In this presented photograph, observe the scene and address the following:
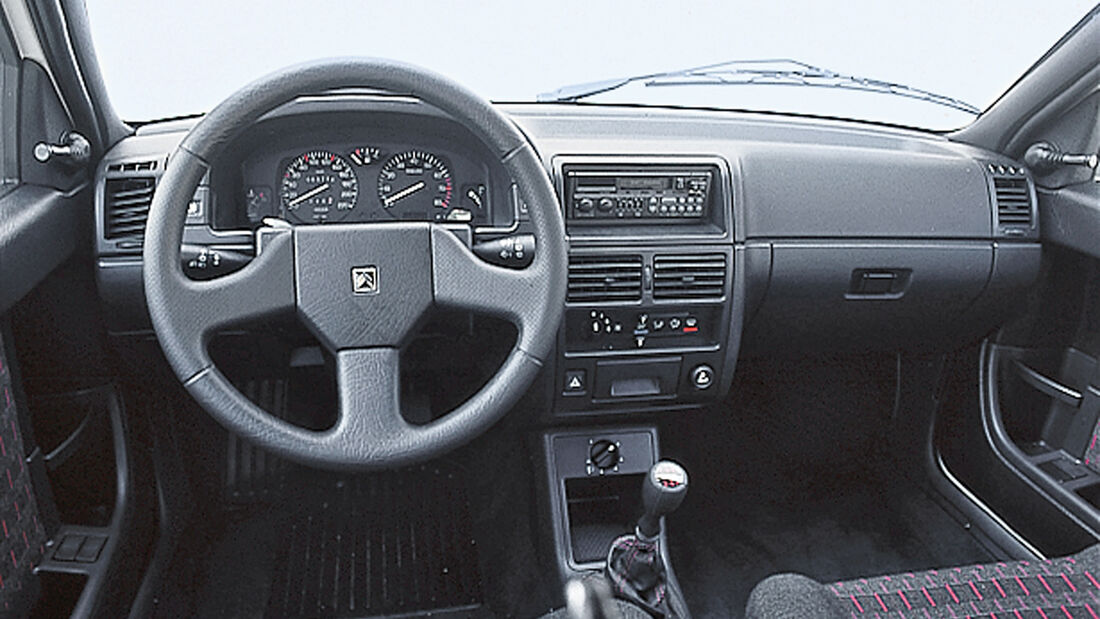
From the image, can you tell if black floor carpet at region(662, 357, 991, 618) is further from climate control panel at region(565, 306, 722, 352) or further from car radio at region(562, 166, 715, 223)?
car radio at region(562, 166, 715, 223)

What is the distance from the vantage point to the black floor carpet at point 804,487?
7.46 ft

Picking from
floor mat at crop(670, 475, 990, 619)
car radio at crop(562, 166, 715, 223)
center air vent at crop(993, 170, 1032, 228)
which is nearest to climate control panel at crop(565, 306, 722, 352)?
car radio at crop(562, 166, 715, 223)

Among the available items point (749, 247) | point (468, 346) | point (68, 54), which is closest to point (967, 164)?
point (749, 247)

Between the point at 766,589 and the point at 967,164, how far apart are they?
1.33 meters

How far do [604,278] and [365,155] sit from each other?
57 cm

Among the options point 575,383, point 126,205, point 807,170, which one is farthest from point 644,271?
point 126,205

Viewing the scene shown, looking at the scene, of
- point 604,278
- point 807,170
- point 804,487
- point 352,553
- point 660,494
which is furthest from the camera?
point 804,487

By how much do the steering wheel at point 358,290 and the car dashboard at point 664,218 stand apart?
0.70ft

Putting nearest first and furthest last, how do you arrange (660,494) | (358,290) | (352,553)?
(358,290), (660,494), (352,553)

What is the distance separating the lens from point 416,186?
5.95 feet

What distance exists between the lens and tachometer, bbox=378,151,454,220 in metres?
1.80

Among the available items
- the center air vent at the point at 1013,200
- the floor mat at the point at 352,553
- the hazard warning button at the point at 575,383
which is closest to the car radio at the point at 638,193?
the hazard warning button at the point at 575,383

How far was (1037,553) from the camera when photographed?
2.06m

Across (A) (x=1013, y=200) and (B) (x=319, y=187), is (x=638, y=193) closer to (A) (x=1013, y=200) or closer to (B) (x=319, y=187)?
(B) (x=319, y=187)
